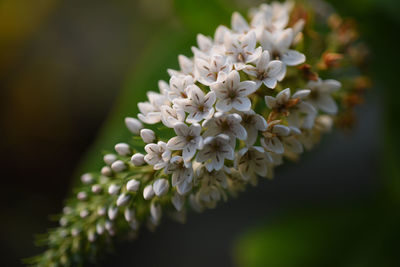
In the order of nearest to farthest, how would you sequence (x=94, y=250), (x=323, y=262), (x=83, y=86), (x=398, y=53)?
(x=94, y=250)
(x=398, y=53)
(x=323, y=262)
(x=83, y=86)

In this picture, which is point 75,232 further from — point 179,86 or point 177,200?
point 179,86

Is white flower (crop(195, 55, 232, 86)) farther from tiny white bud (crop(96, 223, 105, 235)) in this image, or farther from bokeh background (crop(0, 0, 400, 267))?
bokeh background (crop(0, 0, 400, 267))

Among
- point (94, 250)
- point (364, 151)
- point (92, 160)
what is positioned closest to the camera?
point (94, 250)

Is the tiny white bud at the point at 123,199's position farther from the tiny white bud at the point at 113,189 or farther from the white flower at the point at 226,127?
the white flower at the point at 226,127

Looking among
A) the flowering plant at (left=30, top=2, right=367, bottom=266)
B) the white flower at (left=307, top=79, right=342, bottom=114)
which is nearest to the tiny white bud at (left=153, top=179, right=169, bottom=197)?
the flowering plant at (left=30, top=2, right=367, bottom=266)

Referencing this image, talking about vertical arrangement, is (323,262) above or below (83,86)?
below

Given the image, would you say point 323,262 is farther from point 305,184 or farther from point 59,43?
point 59,43

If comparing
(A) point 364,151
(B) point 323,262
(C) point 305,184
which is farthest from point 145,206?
(A) point 364,151

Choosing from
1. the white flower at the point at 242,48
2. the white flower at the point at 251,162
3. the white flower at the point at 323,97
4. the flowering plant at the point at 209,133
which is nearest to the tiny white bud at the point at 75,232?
the flowering plant at the point at 209,133
